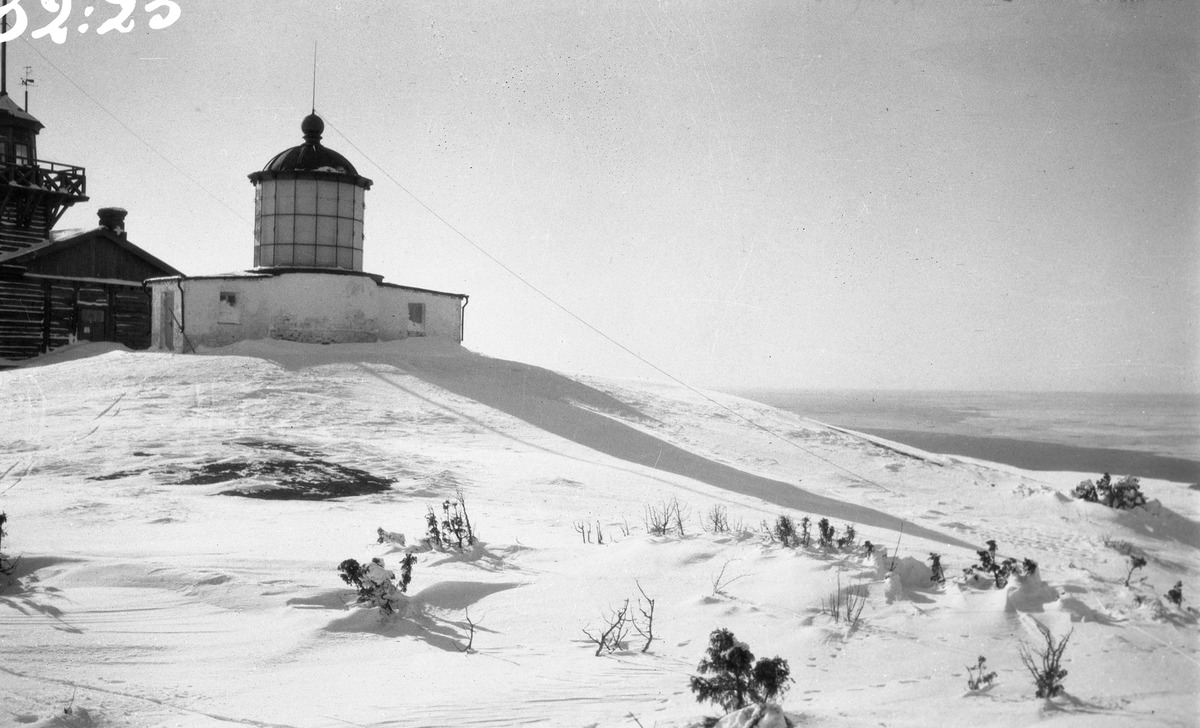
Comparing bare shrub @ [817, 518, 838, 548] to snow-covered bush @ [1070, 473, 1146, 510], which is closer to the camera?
bare shrub @ [817, 518, 838, 548]

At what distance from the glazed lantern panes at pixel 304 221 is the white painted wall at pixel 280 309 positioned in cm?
109

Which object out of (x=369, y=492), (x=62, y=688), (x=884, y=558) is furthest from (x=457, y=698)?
(x=369, y=492)

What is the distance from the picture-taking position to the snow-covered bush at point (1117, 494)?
410 inches

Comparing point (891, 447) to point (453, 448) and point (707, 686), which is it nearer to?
point (453, 448)

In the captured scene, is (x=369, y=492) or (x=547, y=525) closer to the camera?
(x=547, y=525)

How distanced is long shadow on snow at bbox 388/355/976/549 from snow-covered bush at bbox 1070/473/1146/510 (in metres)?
2.60

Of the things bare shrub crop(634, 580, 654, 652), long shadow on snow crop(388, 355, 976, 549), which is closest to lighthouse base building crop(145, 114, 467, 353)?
long shadow on snow crop(388, 355, 976, 549)

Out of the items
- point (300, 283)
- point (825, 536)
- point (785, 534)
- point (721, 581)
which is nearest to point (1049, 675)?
point (721, 581)

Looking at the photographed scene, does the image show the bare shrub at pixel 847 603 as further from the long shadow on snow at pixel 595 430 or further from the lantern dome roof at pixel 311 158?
the lantern dome roof at pixel 311 158

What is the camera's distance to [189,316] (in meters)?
21.5

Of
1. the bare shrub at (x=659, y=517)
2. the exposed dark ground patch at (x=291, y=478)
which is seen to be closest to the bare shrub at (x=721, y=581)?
the bare shrub at (x=659, y=517)

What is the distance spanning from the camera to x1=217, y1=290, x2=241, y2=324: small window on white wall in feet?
68.8

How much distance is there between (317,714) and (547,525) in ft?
15.3

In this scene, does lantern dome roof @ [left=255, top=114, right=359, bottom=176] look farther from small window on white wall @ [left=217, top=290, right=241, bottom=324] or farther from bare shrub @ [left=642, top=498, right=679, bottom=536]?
bare shrub @ [left=642, top=498, right=679, bottom=536]
